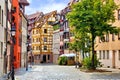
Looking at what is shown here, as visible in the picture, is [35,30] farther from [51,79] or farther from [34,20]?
[51,79]

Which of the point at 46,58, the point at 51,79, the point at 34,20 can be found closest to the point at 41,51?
the point at 46,58

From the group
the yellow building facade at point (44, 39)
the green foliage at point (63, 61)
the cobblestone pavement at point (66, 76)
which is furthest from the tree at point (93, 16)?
the yellow building facade at point (44, 39)

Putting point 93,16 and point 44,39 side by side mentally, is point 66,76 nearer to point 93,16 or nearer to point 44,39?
point 93,16

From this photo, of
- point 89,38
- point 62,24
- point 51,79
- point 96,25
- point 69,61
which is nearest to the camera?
point 51,79

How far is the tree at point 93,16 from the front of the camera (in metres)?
51.0

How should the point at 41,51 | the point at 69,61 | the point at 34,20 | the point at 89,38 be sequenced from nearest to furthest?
1. the point at 89,38
2. the point at 69,61
3. the point at 41,51
4. the point at 34,20

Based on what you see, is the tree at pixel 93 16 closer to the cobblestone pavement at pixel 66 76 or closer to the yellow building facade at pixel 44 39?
the cobblestone pavement at pixel 66 76

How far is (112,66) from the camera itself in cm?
6425

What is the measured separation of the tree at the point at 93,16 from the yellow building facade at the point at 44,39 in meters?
89.4

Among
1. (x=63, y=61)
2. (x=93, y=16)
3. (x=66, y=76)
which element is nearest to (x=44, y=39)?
(x=63, y=61)

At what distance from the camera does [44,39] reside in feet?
472

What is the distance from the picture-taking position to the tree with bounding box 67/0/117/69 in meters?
Answer: 51.0

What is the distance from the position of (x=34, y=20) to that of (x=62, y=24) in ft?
124

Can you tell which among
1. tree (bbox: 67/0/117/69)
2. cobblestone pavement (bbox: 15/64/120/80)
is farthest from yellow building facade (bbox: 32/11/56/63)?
cobblestone pavement (bbox: 15/64/120/80)
